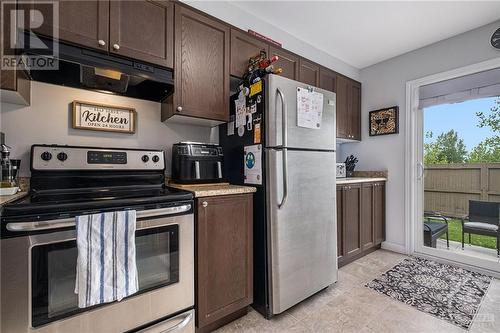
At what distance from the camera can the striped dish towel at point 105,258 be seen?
3.47ft

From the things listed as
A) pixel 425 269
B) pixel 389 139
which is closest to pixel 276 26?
pixel 389 139

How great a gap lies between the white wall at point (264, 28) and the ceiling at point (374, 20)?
0.05 metres

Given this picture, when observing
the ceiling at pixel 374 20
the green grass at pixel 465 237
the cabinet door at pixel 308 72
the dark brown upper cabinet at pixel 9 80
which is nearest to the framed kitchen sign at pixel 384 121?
the ceiling at pixel 374 20

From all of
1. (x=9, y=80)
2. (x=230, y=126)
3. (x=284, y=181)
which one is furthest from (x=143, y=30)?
(x=284, y=181)

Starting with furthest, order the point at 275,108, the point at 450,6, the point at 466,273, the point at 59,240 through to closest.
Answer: the point at 466,273 → the point at 450,6 → the point at 275,108 → the point at 59,240

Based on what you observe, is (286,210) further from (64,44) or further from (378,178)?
(378,178)

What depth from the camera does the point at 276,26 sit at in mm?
2430

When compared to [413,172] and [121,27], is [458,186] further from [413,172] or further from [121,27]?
[121,27]

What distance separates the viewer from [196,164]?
1.74 m

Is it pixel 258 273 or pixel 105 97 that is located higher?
pixel 105 97

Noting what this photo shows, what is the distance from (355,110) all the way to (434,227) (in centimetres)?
178

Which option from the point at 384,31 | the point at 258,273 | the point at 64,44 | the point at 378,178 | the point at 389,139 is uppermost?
the point at 384,31

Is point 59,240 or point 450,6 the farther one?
point 450,6

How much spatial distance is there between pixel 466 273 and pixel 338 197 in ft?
5.04
